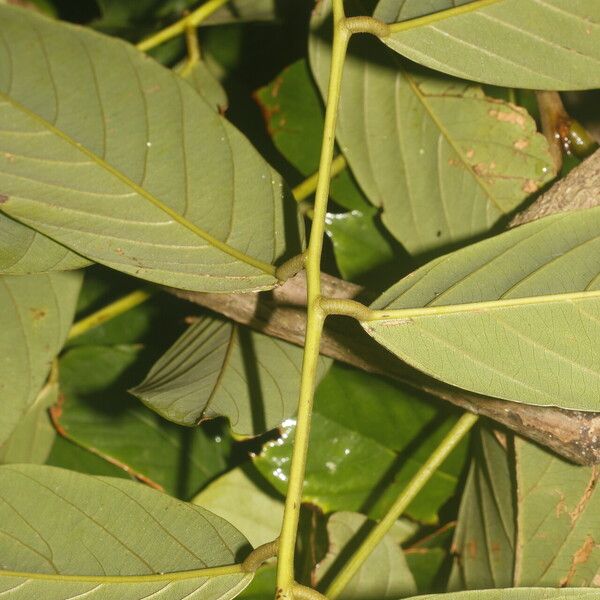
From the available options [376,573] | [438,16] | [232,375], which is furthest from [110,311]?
[438,16]

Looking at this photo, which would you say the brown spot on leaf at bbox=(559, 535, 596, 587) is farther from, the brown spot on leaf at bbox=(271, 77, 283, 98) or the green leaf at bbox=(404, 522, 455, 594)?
the brown spot on leaf at bbox=(271, 77, 283, 98)

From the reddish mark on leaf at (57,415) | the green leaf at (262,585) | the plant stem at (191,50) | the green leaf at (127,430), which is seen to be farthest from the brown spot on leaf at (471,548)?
the plant stem at (191,50)

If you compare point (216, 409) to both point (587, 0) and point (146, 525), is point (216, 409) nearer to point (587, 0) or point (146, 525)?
point (146, 525)

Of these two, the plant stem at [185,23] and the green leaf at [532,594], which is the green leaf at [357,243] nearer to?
the plant stem at [185,23]

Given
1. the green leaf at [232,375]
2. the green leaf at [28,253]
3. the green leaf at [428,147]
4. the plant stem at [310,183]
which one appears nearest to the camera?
the green leaf at [28,253]

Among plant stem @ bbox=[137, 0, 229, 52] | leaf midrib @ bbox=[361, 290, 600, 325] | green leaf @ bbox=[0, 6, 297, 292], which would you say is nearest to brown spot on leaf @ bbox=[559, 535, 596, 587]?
leaf midrib @ bbox=[361, 290, 600, 325]

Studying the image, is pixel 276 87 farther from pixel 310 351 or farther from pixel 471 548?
pixel 471 548

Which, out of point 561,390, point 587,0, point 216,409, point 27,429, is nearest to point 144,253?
point 216,409
